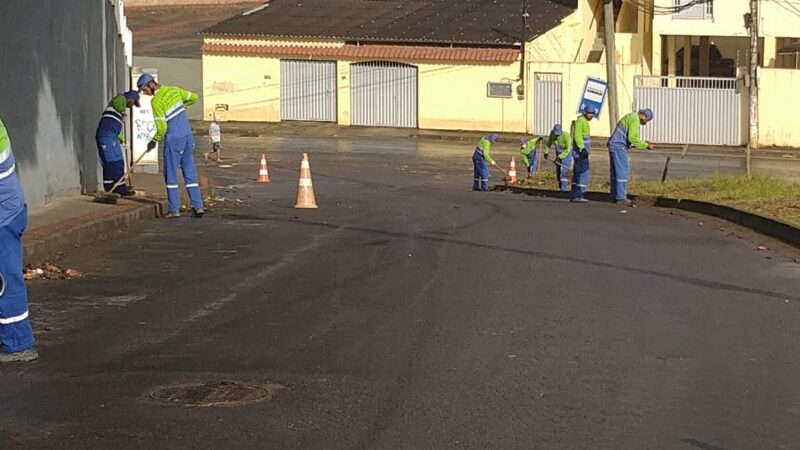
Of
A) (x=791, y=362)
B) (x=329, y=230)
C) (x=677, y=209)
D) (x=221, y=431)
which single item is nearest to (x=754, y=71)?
(x=677, y=209)

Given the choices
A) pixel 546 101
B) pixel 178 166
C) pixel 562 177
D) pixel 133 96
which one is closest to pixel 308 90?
pixel 546 101

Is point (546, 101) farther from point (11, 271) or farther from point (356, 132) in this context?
point (11, 271)

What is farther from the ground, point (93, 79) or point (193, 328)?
point (93, 79)

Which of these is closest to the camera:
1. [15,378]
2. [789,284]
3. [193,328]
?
[15,378]

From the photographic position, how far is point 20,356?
7.95 meters

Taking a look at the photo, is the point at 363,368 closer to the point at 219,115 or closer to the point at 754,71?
the point at 754,71

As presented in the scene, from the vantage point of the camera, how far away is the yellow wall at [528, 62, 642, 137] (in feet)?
151

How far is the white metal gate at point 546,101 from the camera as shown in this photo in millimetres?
46750

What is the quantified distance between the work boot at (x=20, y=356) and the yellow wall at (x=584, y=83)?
1532 inches

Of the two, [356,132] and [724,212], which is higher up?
[356,132]

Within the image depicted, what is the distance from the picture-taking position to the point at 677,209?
1959 cm

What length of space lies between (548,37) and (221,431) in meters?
43.1

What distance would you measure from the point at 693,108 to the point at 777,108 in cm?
267

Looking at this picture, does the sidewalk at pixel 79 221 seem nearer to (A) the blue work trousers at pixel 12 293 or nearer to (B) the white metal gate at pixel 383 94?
(A) the blue work trousers at pixel 12 293
